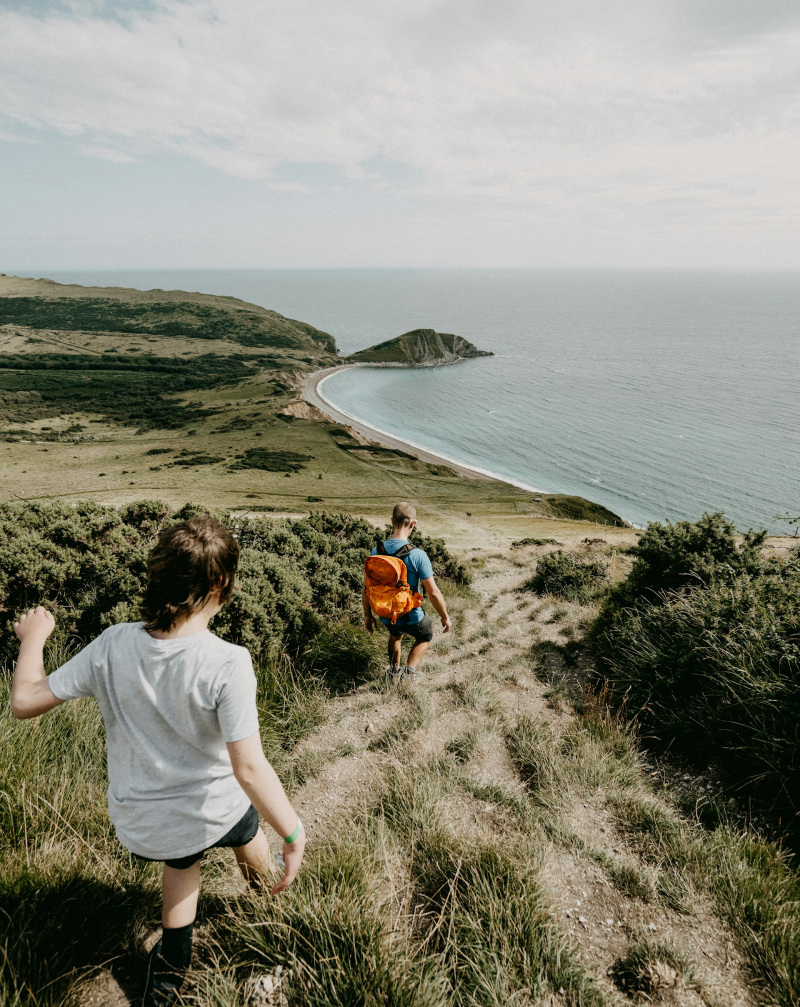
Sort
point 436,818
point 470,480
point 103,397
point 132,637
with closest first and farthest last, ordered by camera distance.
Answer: point 132,637 < point 436,818 < point 470,480 < point 103,397

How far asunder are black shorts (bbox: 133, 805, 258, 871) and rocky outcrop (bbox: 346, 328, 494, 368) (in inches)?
5724

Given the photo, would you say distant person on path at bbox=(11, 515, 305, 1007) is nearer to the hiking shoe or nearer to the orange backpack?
the hiking shoe

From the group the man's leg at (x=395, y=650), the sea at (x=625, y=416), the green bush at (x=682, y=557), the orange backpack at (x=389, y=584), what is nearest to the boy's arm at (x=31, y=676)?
the orange backpack at (x=389, y=584)

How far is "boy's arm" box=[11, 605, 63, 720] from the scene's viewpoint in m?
1.89

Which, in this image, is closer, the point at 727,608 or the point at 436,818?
the point at 436,818

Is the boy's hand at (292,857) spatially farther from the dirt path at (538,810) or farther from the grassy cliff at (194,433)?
the grassy cliff at (194,433)

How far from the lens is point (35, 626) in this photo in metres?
2.13

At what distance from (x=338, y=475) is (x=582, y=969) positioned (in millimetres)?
61145

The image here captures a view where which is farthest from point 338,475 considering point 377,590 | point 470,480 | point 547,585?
point 377,590

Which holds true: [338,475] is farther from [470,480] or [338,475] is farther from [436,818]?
[436,818]

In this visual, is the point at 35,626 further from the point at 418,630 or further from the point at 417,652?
the point at 417,652

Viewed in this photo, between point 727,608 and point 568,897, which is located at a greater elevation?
point 727,608

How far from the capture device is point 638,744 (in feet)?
15.9

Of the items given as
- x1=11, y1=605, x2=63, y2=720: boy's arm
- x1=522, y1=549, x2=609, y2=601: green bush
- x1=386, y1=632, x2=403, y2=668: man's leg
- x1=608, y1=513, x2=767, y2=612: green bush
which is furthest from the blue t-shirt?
x1=522, y1=549, x2=609, y2=601: green bush
